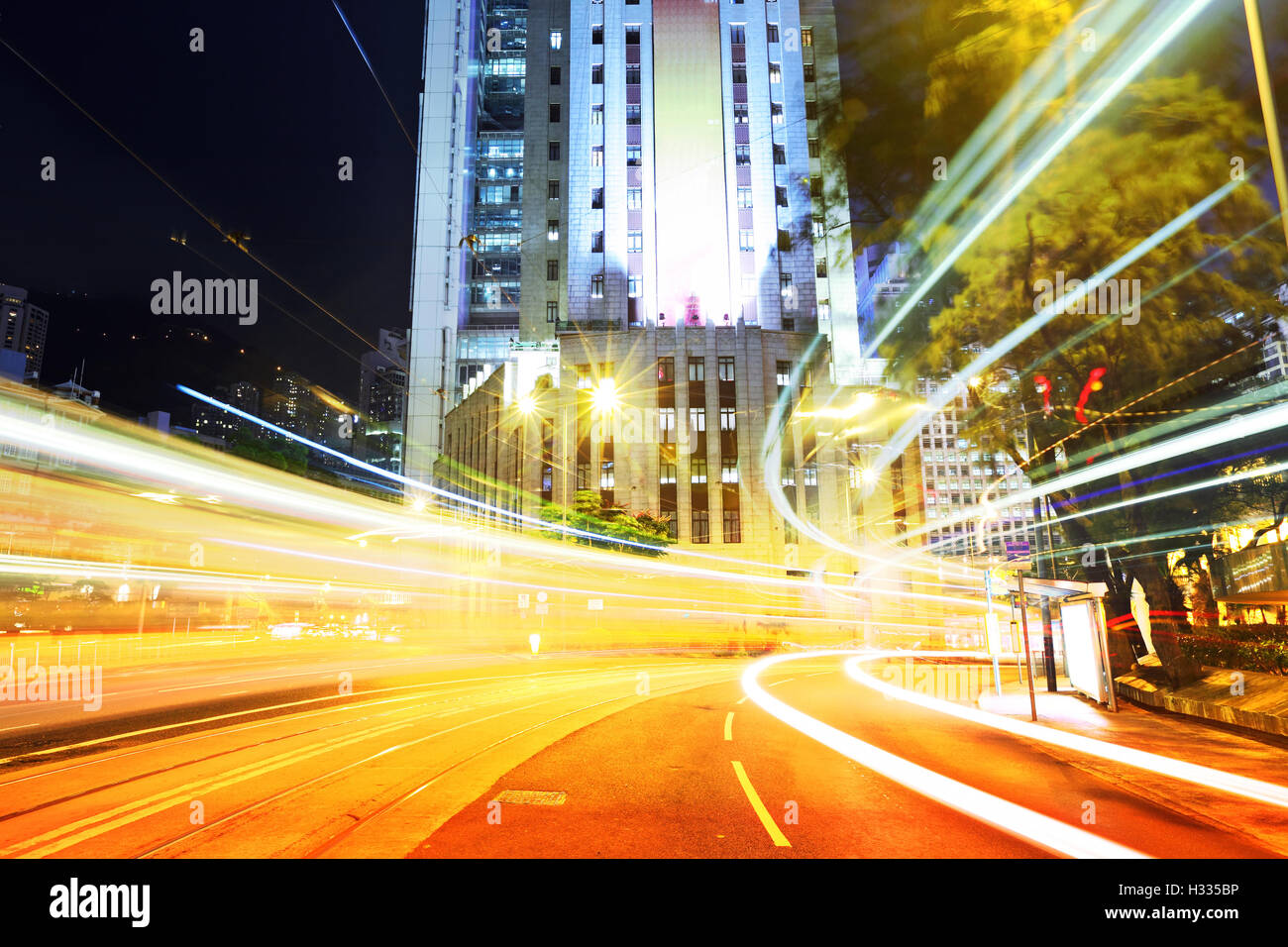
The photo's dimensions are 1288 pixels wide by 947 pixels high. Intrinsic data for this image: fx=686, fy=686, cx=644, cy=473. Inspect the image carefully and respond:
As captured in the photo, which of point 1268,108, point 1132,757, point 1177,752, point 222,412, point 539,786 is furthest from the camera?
point 222,412

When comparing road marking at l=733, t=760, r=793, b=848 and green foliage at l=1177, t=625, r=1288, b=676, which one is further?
green foliage at l=1177, t=625, r=1288, b=676

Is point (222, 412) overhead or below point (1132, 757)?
overhead

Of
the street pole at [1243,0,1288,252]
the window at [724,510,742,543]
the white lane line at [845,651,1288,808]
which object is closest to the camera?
the white lane line at [845,651,1288,808]

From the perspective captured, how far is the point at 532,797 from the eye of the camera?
7648mm

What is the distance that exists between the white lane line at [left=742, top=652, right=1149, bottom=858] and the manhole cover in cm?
426

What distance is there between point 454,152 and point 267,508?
81.7 m

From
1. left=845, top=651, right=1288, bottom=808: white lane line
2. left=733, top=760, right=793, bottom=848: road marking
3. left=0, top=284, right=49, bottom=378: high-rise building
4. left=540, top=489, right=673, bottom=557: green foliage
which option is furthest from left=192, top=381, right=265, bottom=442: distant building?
left=733, top=760, right=793, bottom=848: road marking

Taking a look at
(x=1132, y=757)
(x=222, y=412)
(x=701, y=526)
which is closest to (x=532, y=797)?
(x=1132, y=757)

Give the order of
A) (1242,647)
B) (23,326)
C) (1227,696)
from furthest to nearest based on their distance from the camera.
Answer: (23,326) < (1242,647) < (1227,696)

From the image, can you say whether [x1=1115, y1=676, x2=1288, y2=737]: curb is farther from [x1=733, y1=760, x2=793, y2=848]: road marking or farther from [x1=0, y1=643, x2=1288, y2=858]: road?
[x1=733, y1=760, x2=793, y2=848]: road marking

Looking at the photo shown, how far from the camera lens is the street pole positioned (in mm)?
8406

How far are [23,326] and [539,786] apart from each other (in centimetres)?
14393

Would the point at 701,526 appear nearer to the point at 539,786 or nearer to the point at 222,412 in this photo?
the point at 539,786

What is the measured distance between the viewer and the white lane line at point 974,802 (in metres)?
5.98
